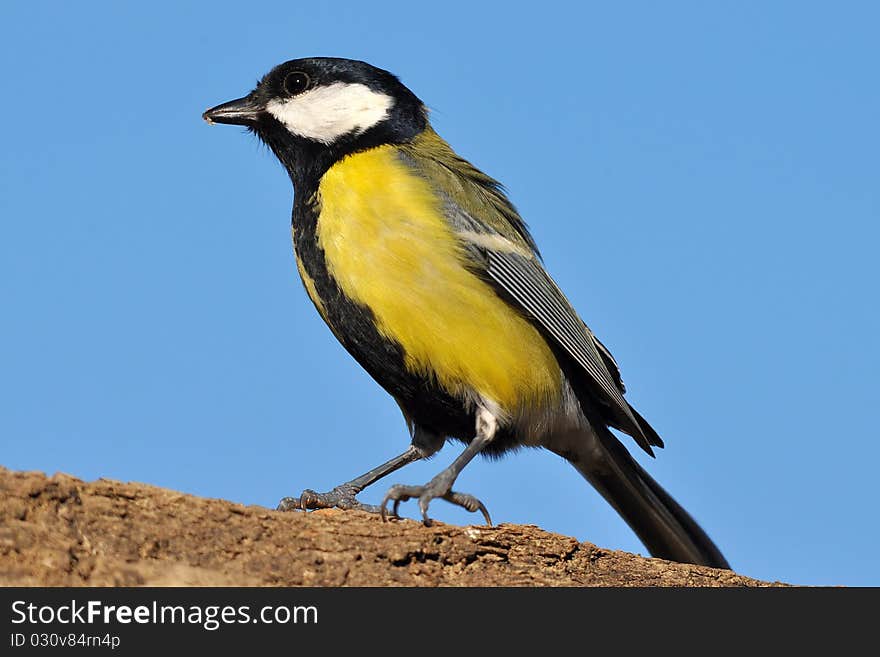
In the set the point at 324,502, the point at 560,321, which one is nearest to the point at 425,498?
the point at 324,502

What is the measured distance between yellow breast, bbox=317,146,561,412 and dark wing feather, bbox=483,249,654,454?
0.49ft

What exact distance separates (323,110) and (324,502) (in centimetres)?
279

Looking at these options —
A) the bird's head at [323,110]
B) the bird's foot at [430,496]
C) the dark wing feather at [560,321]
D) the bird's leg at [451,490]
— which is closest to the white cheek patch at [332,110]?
the bird's head at [323,110]

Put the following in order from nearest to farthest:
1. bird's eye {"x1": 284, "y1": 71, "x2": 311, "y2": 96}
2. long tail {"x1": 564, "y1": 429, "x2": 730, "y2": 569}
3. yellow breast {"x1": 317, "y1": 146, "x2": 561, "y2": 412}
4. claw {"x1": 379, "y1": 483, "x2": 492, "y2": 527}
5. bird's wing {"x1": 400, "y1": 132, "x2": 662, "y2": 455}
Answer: claw {"x1": 379, "y1": 483, "x2": 492, "y2": 527}, yellow breast {"x1": 317, "y1": 146, "x2": 561, "y2": 412}, bird's wing {"x1": 400, "y1": 132, "x2": 662, "y2": 455}, long tail {"x1": 564, "y1": 429, "x2": 730, "y2": 569}, bird's eye {"x1": 284, "y1": 71, "x2": 311, "y2": 96}

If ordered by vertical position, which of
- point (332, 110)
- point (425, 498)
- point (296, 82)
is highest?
point (296, 82)

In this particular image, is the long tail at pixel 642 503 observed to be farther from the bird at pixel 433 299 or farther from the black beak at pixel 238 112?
the black beak at pixel 238 112

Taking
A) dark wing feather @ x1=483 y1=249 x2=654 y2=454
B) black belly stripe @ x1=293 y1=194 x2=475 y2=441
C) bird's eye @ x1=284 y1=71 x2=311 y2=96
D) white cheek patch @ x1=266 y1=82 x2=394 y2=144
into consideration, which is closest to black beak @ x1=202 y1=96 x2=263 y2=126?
white cheek patch @ x1=266 y1=82 x2=394 y2=144

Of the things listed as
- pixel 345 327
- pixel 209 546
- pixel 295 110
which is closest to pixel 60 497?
pixel 209 546

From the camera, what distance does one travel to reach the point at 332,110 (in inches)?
305

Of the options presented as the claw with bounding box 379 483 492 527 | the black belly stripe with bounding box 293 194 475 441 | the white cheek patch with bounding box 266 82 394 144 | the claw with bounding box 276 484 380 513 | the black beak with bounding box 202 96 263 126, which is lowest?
the claw with bounding box 379 483 492 527

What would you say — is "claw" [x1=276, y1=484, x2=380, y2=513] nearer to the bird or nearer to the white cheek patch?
the bird

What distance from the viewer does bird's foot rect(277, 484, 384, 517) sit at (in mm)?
7102

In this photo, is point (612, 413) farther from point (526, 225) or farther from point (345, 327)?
point (345, 327)

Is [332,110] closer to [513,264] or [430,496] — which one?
[513,264]
